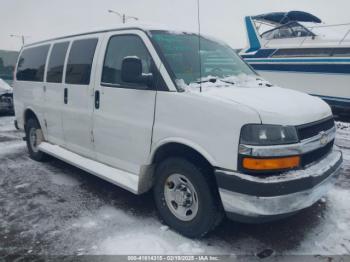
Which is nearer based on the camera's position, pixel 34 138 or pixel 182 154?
pixel 182 154

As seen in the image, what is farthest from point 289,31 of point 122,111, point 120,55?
point 122,111

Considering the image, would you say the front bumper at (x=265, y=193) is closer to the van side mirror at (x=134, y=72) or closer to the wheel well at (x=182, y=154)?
the wheel well at (x=182, y=154)

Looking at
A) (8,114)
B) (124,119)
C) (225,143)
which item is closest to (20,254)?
(124,119)

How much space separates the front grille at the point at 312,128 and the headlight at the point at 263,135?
197 mm

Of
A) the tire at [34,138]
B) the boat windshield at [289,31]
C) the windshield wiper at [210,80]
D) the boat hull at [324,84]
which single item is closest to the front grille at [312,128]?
the windshield wiper at [210,80]

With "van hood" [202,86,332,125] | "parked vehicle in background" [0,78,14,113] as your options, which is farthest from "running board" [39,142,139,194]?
"parked vehicle in background" [0,78,14,113]

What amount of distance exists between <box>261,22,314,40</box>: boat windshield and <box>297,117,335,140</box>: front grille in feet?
23.0

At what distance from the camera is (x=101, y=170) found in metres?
4.15

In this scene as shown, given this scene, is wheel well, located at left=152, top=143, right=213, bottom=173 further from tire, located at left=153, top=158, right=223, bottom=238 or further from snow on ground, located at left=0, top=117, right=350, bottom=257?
snow on ground, located at left=0, top=117, right=350, bottom=257

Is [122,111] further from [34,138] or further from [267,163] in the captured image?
[34,138]

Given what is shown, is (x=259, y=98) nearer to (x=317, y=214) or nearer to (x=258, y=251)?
(x=258, y=251)

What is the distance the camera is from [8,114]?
11.8m

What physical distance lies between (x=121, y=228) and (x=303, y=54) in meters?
7.63

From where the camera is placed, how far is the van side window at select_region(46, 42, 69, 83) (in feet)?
16.3
